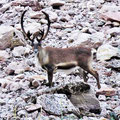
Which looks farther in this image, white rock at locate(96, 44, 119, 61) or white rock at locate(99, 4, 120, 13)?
white rock at locate(99, 4, 120, 13)

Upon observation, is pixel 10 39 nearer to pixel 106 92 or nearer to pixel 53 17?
pixel 53 17

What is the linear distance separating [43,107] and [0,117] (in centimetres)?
83

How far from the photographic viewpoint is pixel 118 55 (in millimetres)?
10008

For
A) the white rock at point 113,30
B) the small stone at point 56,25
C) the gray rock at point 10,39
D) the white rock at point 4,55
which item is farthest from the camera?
the small stone at point 56,25

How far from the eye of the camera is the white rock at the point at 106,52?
9969mm

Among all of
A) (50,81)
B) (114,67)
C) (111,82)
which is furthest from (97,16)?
(50,81)

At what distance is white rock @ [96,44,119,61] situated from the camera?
9969 mm

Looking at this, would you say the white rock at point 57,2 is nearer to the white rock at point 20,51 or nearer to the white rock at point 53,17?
the white rock at point 53,17

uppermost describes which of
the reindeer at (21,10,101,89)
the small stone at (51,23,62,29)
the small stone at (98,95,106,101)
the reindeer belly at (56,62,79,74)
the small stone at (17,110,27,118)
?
the reindeer at (21,10,101,89)

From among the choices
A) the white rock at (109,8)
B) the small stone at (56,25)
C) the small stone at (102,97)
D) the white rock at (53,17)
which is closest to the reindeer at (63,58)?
the small stone at (102,97)

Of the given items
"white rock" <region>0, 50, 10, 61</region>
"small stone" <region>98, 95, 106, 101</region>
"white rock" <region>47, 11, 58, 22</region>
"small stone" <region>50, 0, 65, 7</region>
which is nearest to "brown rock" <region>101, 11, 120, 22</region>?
"white rock" <region>47, 11, 58, 22</region>

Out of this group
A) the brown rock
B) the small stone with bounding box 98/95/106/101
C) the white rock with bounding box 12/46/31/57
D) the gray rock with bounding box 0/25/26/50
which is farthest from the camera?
the brown rock

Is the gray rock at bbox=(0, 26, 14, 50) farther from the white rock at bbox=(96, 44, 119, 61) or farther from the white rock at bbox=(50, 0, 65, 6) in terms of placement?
the white rock at bbox=(50, 0, 65, 6)

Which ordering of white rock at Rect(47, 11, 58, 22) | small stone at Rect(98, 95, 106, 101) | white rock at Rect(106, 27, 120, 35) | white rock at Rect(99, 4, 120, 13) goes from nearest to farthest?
small stone at Rect(98, 95, 106, 101) < white rock at Rect(106, 27, 120, 35) < white rock at Rect(47, 11, 58, 22) < white rock at Rect(99, 4, 120, 13)
